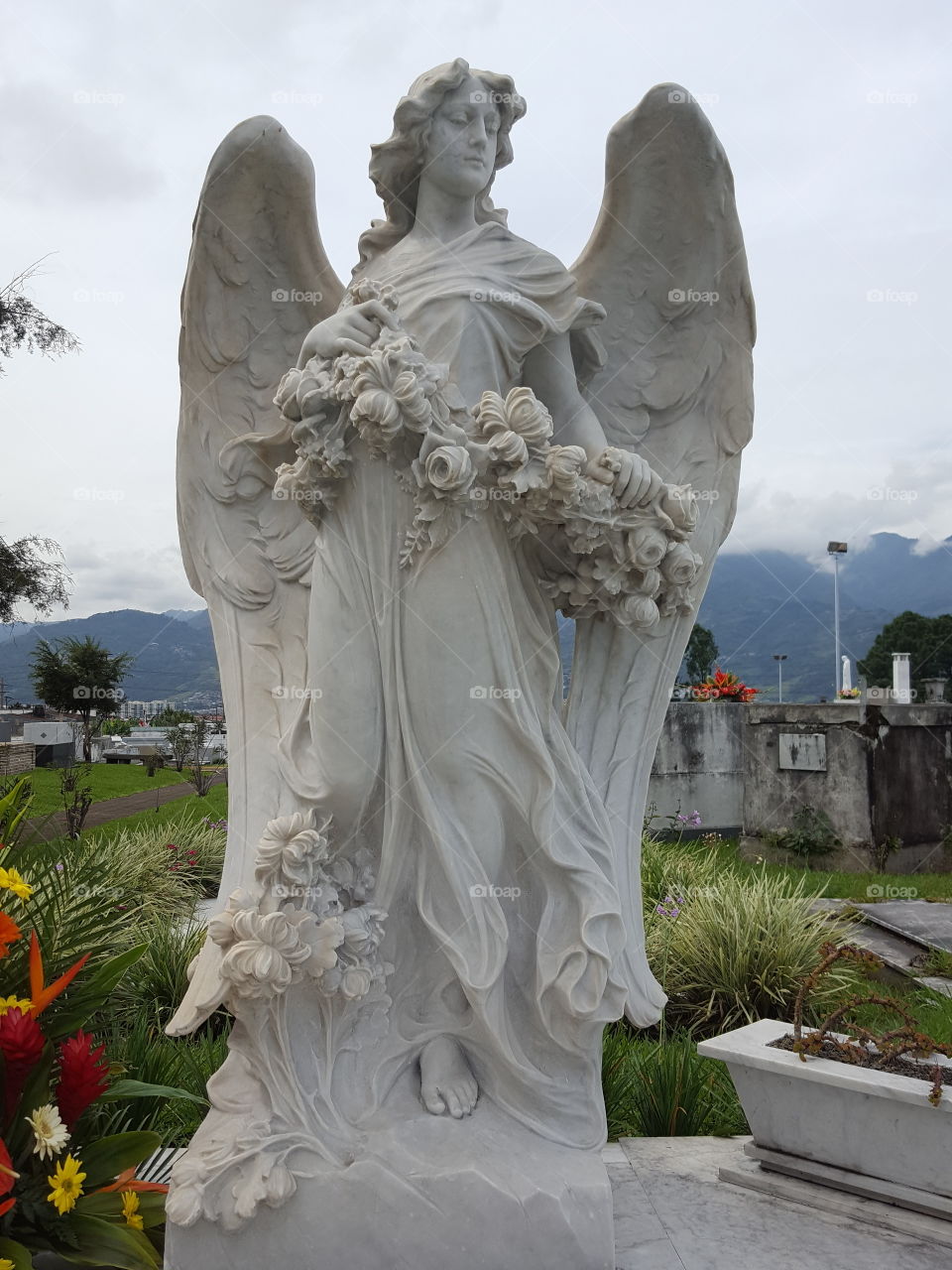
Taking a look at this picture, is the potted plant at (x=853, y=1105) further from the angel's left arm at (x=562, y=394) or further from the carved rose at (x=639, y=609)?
the angel's left arm at (x=562, y=394)

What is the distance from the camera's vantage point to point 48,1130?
2043 mm

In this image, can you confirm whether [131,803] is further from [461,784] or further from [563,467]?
[563,467]

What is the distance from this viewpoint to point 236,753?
107 inches

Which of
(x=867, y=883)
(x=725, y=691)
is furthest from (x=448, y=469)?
(x=725, y=691)

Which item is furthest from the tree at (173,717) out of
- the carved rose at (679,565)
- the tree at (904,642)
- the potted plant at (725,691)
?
the tree at (904,642)

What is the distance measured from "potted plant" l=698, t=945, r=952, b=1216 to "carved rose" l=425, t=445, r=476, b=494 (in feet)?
6.62

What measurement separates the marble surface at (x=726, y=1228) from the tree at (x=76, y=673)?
1391 centimetres

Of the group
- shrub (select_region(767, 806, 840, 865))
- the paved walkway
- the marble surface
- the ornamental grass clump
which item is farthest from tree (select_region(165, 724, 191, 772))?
the marble surface

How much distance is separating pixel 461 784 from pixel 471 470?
2.54ft

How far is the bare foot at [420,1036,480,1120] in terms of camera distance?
2.29 metres

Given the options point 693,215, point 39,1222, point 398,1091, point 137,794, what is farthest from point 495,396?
point 137,794

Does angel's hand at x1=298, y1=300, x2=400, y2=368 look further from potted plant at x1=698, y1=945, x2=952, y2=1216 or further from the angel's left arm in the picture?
potted plant at x1=698, y1=945, x2=952, y2=1216

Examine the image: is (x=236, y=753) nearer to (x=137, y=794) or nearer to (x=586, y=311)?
(x=586, y=311)

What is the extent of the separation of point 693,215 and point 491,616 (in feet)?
4.05
